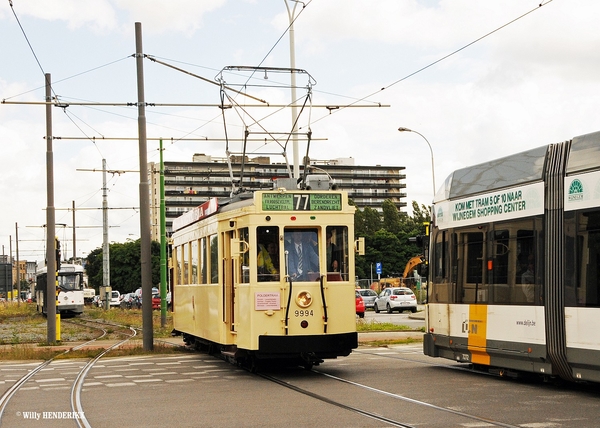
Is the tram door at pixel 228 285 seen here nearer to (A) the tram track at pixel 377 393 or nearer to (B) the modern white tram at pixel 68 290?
(A) the tram track at pixel 377 393

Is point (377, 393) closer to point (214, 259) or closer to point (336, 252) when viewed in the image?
point (336, 252)

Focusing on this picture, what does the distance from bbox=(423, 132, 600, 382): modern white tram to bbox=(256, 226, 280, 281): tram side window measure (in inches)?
113

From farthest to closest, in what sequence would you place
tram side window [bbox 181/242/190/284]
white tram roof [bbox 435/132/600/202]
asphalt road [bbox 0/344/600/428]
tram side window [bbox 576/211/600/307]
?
tram side window [bbox 181/242/190/284] < white tram roof [bbox 435/132/600/202] < tram side window [bbox 576/211/600/307] < asphalt road [bbox 0/344/600/428]

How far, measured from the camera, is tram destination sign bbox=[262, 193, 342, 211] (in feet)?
51.9

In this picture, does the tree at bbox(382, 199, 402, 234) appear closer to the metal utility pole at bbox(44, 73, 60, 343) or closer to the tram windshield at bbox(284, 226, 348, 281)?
the metal utility pole at bbox(44, 73, 60, 343)

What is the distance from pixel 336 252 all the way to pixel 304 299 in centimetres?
104

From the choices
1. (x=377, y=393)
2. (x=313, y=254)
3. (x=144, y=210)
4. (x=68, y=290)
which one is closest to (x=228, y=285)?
(x=313, y=254)

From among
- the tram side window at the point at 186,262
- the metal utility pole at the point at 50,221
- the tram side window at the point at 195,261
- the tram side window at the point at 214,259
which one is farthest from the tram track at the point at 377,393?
the metal utility pole at the point at 50,221

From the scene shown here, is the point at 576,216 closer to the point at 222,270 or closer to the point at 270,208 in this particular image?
the point at 270,208

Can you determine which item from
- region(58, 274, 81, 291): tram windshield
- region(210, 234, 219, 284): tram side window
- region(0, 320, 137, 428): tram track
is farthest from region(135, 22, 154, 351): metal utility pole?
region(58, 274, 81, 291): tram windshield

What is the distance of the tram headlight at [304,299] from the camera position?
50.9 ft

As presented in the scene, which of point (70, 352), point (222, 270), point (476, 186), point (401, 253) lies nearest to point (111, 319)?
point (70, 352)

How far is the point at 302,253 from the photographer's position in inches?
624

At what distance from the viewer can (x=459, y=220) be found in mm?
15688
